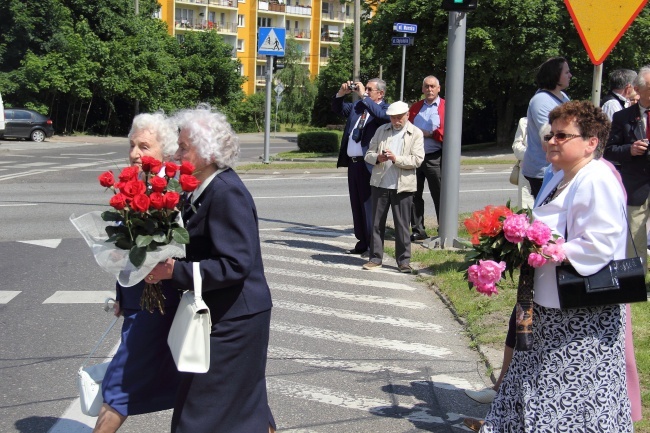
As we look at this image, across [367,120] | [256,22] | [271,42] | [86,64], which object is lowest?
[367,120]

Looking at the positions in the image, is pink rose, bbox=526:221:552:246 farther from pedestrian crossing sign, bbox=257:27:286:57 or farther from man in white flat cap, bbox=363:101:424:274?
pedestrian crossing sign, bbox=257:27:286:57

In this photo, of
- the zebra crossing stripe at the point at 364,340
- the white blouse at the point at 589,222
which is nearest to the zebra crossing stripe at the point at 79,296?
the zebra crossing stripe at the point at 364,340

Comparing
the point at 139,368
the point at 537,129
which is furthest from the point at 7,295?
the point at 537,129

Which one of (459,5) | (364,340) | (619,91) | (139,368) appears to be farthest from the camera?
(459,5)

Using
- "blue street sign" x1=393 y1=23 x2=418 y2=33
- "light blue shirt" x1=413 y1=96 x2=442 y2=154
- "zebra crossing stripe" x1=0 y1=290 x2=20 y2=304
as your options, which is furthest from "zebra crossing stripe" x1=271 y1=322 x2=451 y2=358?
"blue street sign" x1=393 y1=23 x2=418 y2=33

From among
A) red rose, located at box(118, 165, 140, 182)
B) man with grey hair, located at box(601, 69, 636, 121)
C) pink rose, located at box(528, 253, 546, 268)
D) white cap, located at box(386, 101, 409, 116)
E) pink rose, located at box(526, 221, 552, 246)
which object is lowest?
pink rose, located at box(528, 253, 546, 268)

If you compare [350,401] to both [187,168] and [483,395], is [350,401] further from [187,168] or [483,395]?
[187,168]

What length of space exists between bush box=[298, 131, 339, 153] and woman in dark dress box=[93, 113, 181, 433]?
2807 cm

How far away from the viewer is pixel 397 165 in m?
8.98

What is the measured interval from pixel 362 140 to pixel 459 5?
1951 millimetres

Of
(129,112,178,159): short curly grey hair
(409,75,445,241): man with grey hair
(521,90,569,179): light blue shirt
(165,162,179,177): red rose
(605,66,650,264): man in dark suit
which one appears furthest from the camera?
(409,75,445,241): man with grey hair

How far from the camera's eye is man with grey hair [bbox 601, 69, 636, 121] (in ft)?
25.9

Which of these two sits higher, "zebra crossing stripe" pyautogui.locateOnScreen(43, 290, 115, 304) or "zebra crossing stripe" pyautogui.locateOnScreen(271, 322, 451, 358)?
"zebra crossing stripe" pyautogui.locateOnScreen(271, 322, 451, 358)

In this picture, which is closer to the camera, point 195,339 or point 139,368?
point 195,339
